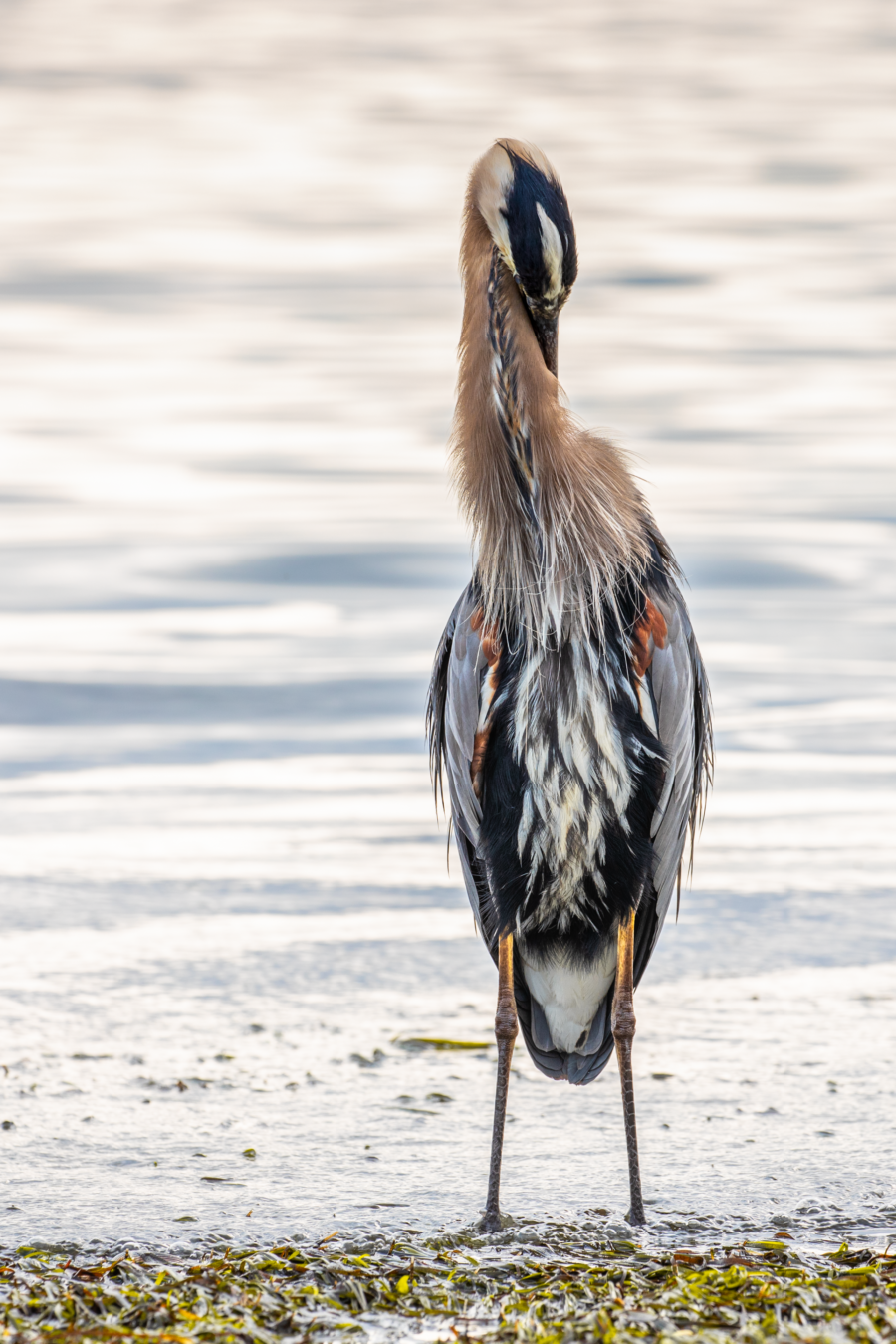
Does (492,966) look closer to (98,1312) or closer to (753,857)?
(753,857)

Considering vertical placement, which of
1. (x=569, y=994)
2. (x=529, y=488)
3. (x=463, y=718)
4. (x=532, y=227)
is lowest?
(x=569, y=994)

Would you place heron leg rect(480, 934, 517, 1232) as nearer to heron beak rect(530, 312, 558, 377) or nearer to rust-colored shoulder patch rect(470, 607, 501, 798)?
rust-colored shoulder patch rect(470, 607, 501, 798)

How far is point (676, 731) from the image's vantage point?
A: 16.5 ft

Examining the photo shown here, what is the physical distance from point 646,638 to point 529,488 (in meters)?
0.60

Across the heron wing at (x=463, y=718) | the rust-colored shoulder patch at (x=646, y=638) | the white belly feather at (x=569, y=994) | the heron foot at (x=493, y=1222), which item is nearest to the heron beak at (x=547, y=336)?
the heron wing at (x=463, y=718)

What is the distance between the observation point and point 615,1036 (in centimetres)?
507

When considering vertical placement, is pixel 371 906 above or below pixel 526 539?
below

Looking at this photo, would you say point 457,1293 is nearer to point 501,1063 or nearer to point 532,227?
point 501,1063

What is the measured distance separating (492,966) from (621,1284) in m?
2.96

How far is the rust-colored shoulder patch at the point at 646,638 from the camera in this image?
500 cm

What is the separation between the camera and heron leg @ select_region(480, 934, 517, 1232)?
14.9 feet

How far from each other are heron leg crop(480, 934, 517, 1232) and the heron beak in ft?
5.94

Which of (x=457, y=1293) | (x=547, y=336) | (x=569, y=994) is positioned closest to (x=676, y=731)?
(x=569, y=994)

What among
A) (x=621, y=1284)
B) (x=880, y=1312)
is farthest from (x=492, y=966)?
(x=880, y=1312)
